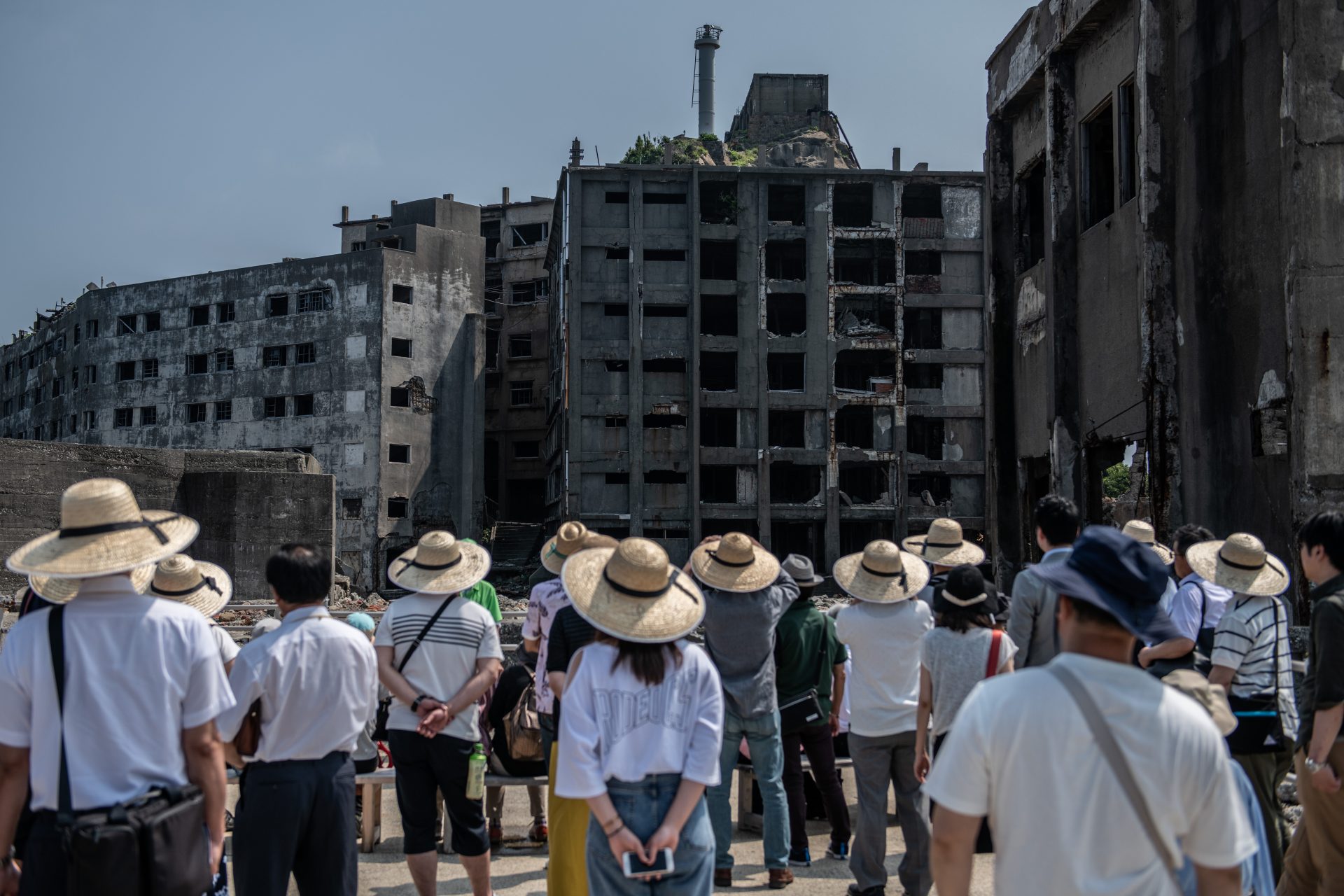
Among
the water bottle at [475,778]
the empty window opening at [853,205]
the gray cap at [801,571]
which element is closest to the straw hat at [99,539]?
the water bottle at [475,778]

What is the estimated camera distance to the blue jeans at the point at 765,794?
6047 mm

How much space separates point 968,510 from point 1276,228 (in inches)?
1391

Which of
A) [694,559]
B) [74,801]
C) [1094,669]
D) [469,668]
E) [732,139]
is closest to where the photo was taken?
[1094,669]

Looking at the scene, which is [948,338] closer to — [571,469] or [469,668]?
[571,469]

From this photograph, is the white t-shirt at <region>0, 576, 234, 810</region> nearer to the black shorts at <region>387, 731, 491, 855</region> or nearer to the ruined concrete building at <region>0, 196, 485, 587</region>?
the black shorts at <region>387, 731, 491, 855</region>

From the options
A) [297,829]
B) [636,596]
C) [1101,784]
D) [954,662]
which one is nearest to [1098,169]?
[954,662]

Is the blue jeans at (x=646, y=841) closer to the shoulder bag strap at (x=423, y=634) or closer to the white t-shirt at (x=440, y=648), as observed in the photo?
the white t-shirt at (x=440, y=648)

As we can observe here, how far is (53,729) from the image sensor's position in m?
3.34

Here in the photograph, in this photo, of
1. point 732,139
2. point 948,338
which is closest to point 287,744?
point 948,338

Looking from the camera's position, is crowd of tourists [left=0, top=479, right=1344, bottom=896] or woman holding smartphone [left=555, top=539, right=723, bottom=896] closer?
crowd of tourists [left=0, top=479, right=1344, bottom=896]

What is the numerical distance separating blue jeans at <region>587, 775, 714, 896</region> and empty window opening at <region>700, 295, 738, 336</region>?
41.9 m

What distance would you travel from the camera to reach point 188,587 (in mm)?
5898

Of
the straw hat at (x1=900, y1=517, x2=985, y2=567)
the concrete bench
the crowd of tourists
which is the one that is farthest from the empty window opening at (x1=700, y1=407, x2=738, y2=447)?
the crowd of tourists

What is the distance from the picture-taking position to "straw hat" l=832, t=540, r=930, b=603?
5824 mm
